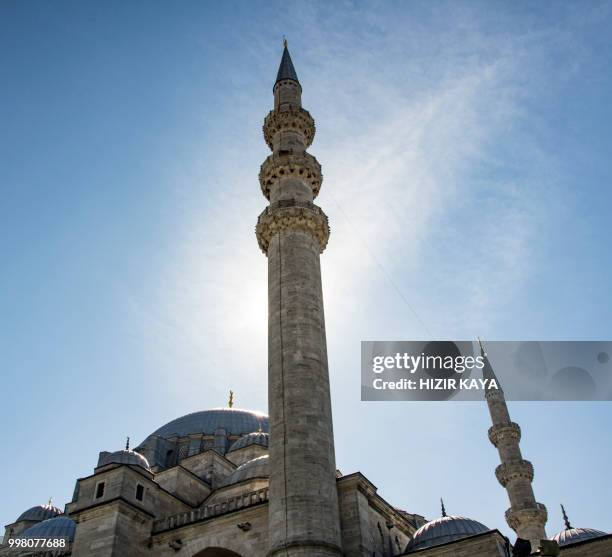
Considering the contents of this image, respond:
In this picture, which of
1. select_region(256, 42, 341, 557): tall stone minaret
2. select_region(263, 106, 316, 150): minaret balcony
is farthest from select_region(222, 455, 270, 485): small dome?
select_region(263, 106, 316, 150): minaret balcony

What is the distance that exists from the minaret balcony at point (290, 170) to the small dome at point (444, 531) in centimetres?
935

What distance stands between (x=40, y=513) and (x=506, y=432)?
2157 centimetres

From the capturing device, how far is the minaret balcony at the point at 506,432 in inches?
905

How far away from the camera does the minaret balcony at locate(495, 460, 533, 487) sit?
861 inches

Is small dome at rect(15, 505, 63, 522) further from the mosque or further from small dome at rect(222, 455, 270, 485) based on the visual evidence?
small dome at rect(222, 455, 270, 485)

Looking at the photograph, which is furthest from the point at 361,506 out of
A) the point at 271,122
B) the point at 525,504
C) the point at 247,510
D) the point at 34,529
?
the point at 34,529

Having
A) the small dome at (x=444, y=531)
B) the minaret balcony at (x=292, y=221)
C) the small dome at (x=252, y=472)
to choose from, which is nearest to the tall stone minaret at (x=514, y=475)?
the small dome at (x=444, y=531)

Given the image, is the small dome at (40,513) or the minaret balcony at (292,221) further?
the small dome at (40,513)

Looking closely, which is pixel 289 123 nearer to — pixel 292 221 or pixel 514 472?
pixel 292 221

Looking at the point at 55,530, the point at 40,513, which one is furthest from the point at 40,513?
the point at 55,530

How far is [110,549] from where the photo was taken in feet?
50.2

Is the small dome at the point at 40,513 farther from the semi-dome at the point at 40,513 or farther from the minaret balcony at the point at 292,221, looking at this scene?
the minaret balcony at the point at 292,221

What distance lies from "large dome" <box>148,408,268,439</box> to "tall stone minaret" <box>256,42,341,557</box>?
1280 centimetres

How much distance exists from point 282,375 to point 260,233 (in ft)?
15.3
